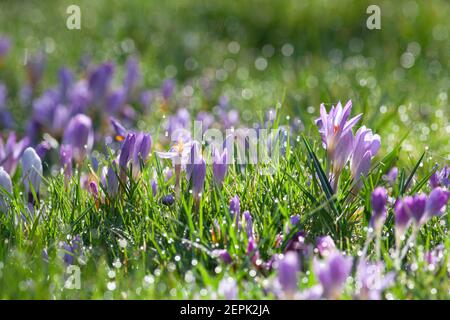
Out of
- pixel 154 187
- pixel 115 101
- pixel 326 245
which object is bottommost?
pixel 326 245

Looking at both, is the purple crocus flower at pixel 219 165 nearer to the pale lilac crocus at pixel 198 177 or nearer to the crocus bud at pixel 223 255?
the pale lilac crocus at pixel 198 177

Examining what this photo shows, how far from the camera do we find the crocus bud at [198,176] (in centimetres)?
202

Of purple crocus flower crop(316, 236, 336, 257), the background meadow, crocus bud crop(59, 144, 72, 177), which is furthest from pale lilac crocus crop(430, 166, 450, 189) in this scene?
crocus bud crop(59, 144, 72, 177)

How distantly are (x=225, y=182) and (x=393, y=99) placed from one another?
171cm

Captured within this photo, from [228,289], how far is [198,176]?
1.60 feet

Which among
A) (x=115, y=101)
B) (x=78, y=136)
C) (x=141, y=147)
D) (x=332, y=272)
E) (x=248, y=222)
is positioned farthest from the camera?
(x=115, y=101)

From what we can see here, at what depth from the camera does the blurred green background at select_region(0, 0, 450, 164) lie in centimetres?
368

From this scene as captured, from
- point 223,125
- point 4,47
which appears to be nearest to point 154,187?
point 223,125

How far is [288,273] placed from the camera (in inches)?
60.3

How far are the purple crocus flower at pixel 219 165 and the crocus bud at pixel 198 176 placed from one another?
0.13ft

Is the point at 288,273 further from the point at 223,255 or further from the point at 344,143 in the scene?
the point at 344,143

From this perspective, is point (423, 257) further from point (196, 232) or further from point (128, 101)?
point (128, 101)

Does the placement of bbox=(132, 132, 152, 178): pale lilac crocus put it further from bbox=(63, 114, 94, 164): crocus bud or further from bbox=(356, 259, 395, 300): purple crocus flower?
bbox=(356, 259, 395, 300): purple crocus flower

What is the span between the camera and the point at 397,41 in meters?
4.93
